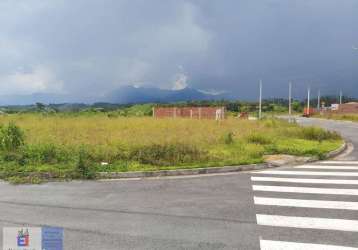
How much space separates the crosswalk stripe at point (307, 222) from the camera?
234 inches

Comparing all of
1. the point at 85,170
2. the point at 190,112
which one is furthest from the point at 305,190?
the point at 190,112

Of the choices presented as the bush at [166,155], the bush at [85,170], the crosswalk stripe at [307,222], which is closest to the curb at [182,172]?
the bush at [85,170]

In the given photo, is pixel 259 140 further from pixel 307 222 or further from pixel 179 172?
pixel 307 222

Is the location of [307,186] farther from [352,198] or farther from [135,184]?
[135,184]

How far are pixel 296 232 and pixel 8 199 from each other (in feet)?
18.9

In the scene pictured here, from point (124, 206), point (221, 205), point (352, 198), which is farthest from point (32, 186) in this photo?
point (352, 198)

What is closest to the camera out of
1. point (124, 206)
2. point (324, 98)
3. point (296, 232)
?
point (296, 232)

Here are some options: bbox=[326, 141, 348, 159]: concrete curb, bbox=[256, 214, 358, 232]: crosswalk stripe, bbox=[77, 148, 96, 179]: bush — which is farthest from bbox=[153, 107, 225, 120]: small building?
bbox=[256, 214, 358, 232]: crosswalk stripe

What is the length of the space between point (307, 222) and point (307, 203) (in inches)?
49.8

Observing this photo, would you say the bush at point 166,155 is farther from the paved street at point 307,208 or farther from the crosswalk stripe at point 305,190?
the crosswalk stripe at point 305,190

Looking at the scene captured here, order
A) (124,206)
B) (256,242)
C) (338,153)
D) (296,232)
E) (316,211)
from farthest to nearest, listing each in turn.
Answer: (338,153), (124,206), (316,211), (296,232), (256,242)

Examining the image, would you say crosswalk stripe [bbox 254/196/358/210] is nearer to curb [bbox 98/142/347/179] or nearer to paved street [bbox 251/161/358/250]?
paved street [bbox 251/161/358/250]

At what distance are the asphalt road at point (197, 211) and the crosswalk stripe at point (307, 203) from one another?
0.06 feet

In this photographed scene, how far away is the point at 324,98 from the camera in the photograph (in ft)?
504
